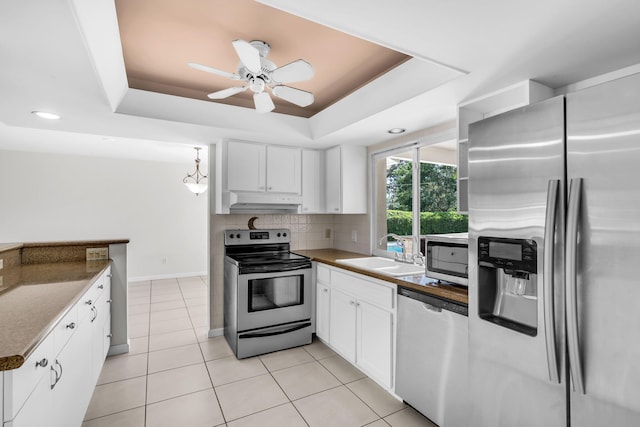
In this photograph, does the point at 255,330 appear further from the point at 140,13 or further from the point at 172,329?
the point at 140,13

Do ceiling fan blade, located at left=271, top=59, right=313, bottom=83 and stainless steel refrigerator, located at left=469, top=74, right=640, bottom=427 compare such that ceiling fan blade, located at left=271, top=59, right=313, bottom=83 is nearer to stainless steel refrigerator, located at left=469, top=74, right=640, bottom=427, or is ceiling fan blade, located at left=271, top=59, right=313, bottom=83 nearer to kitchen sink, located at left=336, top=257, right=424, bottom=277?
stainless steel refrigerator, located at left=469, top=74, right=640, bottom=427

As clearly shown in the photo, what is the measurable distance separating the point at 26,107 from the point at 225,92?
1514mm

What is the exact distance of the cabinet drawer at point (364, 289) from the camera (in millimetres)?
2326

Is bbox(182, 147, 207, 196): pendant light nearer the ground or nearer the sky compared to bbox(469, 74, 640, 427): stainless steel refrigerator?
nearer the sky

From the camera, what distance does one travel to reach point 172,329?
12.3ft

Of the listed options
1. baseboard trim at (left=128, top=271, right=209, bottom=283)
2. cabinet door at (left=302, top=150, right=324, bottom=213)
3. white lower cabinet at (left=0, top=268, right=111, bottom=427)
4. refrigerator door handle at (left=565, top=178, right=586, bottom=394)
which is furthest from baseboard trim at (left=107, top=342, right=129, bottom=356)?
refrigerator door handle at (left=565, top=178, right=586, bottom=394)

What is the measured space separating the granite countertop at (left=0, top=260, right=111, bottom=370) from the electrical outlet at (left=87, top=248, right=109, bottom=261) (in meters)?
0.17

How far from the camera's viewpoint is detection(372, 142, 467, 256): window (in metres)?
2.74

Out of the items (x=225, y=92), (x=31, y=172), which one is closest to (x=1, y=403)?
(x=225, y=92)

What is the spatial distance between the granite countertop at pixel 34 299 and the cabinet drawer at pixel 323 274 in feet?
6.21

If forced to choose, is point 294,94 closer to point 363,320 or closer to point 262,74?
point 262,74

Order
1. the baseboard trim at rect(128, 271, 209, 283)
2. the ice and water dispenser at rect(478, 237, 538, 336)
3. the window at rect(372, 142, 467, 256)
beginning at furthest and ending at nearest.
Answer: the baseboard trim at rect(128, 271, 209, 283) < the window at rect(372, 142, 467, 256) < the ice and water dispenser at rect(478, 237, 538, 336)

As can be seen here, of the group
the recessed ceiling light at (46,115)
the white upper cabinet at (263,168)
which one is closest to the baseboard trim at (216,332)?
the white upper cabinet at (263,168)

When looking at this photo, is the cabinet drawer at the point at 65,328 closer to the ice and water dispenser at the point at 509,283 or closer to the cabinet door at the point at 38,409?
the cabinet door at the point at 38,409
